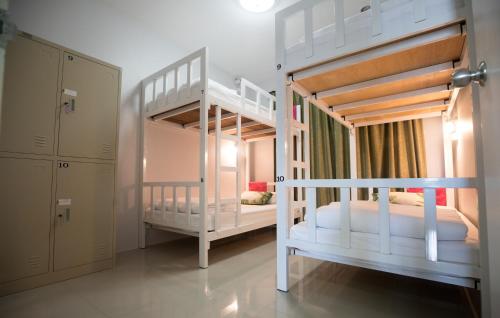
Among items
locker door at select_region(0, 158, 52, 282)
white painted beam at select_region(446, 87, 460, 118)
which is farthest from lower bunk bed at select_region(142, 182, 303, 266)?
white painted beam at select_region(446, 87, 460, 118)

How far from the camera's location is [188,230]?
241 cm

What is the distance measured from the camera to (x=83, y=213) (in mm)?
2014

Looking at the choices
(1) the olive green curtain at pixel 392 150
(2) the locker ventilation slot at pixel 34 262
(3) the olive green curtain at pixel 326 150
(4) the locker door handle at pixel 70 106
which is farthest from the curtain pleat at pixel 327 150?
(2) the locker ventilation slot at pixel 34 262

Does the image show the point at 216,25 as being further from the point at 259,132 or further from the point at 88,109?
the point at 88,109

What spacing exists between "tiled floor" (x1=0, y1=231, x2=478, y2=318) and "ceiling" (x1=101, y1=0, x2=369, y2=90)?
2.88 meters

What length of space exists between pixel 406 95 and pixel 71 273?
10.7ft

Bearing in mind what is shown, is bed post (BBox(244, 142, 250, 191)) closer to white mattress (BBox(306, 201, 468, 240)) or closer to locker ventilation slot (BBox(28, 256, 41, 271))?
white mattress (BBox(306, 201, 468, 240))

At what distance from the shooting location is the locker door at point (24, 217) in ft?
5.40

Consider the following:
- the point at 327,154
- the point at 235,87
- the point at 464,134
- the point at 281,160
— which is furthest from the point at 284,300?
the point at 235,87

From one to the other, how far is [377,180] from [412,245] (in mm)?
372

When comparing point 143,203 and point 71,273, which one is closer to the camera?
point 71,273

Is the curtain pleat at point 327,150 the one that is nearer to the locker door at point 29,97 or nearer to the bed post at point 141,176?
the bed post at point 141,176

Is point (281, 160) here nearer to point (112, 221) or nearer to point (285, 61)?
point (285, 61)

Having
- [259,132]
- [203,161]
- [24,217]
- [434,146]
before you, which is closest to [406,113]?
[434,146]
